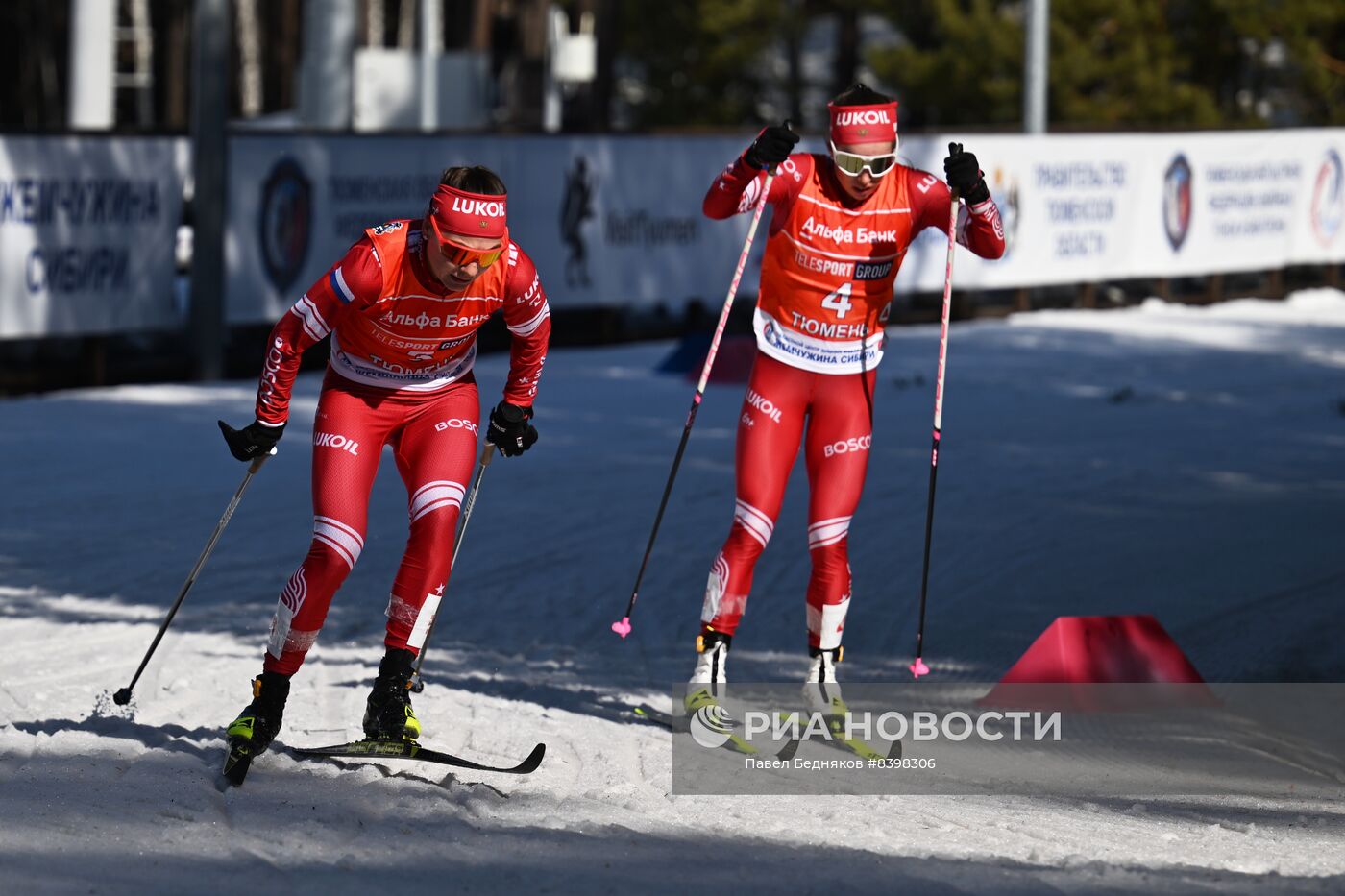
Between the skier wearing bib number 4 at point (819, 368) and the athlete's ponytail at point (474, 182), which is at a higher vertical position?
the athlete's ponytail at point (474, 182)

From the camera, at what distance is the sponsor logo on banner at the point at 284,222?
17.1 metres

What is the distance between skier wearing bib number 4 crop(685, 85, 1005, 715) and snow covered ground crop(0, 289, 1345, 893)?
2.38 ft

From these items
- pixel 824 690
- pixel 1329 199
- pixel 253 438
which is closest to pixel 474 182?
pixel 253 438

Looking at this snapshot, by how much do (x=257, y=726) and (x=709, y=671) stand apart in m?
1.78

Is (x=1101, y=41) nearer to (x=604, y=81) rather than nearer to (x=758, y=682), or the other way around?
(x=604, y=81)

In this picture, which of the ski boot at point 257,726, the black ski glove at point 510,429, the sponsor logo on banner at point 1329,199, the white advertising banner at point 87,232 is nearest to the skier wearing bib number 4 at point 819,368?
the black ski glove at point 510,429

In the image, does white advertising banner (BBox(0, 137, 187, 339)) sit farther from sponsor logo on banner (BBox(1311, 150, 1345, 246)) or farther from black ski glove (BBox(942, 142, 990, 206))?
sponsor logo on banner (BBox(1311, 150, 1345, 246))

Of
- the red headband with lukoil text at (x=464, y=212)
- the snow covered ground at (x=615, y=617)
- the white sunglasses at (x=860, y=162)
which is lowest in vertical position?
the snow covered ground at (x=615, y=617)

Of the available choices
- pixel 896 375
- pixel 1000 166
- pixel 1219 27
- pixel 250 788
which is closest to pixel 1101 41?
pixel 1219 27

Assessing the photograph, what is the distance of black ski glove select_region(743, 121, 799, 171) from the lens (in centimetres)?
743

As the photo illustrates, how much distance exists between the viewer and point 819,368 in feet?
25.0

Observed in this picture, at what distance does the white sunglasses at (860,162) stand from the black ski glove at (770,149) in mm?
169

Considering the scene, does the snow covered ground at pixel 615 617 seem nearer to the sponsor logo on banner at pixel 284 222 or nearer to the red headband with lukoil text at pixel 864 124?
the sponsor logo on banner at pixel 284 222

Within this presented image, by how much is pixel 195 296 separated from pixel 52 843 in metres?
11.4
